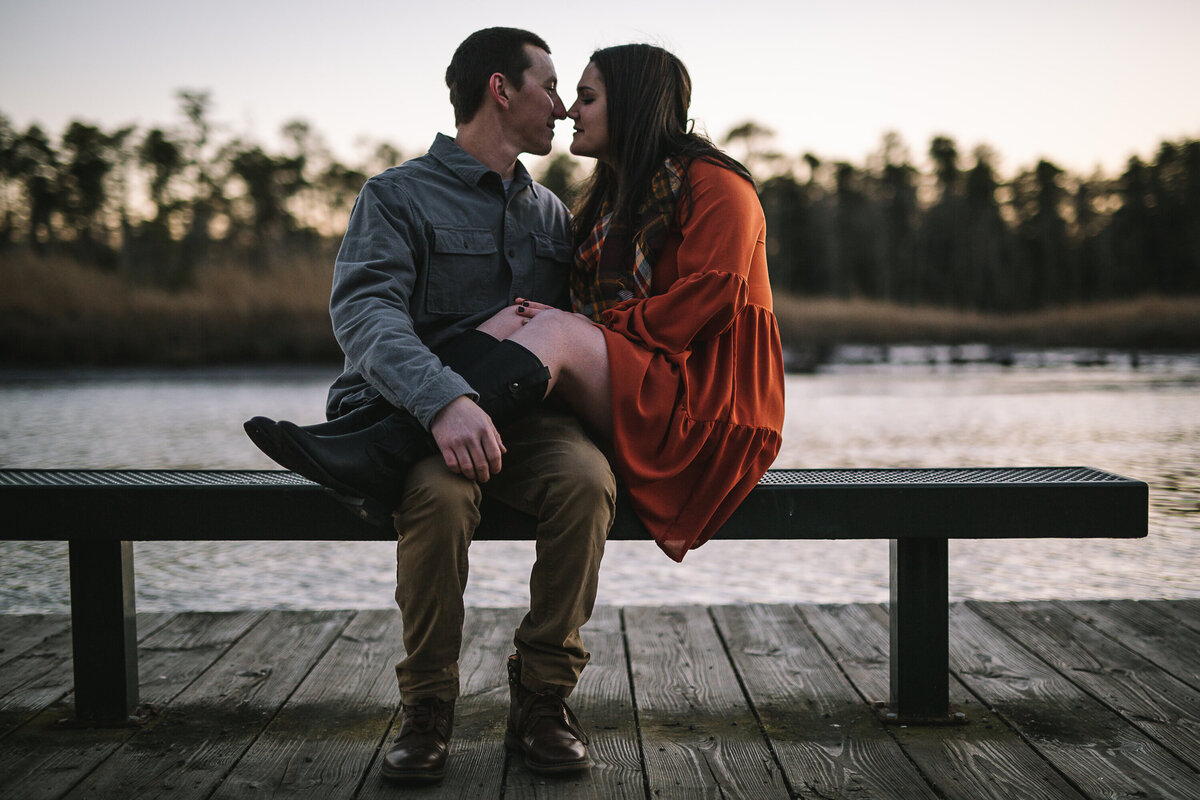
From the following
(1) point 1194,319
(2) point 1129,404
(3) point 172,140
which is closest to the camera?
(2) point 1129,404

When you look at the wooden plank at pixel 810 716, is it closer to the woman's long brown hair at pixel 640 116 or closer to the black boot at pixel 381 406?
the black boot at pixel 381 406

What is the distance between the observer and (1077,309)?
22.8 m

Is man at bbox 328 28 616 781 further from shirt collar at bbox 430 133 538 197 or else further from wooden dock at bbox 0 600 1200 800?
wooden dock at bbox 0 600 1200 800

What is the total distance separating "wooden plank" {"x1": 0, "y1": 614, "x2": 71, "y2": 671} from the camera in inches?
81.4

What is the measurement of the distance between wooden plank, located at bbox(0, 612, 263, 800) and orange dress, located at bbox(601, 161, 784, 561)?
0.91 meters

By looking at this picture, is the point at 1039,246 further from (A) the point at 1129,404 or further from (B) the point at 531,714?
(B) the point at 531,714

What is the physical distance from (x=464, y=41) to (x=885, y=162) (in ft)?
94.0

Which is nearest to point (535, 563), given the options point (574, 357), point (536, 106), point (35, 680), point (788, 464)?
point (574, 357)

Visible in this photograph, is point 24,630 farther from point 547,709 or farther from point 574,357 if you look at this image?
point 574,357

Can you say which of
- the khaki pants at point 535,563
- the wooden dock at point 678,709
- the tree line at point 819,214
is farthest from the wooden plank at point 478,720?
the tree line at point 819,214

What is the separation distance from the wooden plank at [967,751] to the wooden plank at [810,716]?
3 cm

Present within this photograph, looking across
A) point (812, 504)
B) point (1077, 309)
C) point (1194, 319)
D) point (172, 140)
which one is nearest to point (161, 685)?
point (812, 504)

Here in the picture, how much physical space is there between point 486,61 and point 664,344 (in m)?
0.71

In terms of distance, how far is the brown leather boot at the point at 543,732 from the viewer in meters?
1.46
